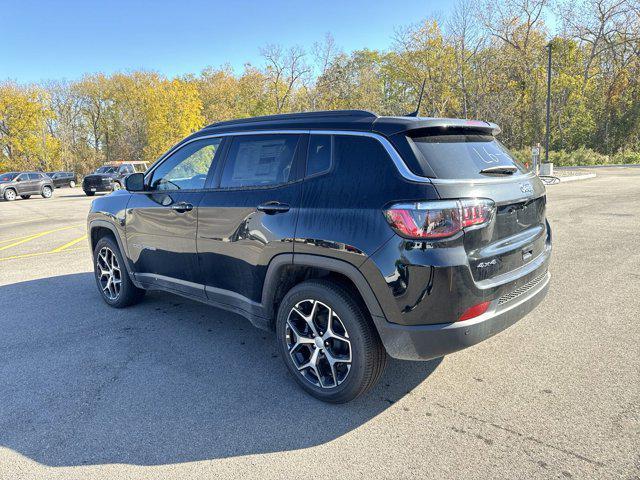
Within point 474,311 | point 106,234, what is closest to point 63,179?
point 106,234

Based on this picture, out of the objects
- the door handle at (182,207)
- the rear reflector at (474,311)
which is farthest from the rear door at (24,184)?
the rear reflector at (474,311)

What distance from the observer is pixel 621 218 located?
10.1 metres

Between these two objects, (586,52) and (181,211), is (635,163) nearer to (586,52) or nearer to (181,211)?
(586,52)

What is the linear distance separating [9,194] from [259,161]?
28285 mm

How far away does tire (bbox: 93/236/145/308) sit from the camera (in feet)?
16.2

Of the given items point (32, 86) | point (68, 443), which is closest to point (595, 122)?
point (68, 443)

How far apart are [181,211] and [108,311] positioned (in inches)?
74.6

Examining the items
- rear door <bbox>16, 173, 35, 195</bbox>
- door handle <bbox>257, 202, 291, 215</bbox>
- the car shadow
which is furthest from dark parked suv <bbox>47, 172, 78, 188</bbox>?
door handle <bbox>257, 202, 291, 215</bbox>

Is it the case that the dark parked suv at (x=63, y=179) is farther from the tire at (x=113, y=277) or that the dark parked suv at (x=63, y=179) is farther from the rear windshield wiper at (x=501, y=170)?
the rear windshield wiper at (x=501, y=170)

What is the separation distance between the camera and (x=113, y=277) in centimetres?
510

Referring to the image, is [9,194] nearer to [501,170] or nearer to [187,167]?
[187,167]

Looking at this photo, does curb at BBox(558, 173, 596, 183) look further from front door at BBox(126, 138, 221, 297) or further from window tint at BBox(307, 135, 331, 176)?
window tint at BBox(307, 135, 331, 176)

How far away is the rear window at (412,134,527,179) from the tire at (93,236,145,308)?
3595 millimetres

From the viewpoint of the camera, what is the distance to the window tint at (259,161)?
328cm
